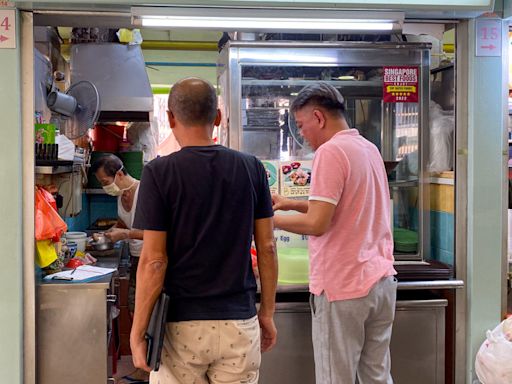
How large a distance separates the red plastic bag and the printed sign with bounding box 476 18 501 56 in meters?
2.30

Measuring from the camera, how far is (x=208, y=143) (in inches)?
79.4

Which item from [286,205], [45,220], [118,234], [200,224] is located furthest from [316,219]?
[118,234]

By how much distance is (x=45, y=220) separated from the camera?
2777mm

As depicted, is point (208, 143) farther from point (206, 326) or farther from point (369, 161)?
point (369, 161)

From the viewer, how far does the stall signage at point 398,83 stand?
3.36 metres

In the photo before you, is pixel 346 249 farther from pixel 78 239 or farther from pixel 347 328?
pixel 78 239

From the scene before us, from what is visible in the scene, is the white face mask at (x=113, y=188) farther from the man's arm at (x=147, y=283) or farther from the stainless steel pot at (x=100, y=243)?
the man's arm at (x=147, y=283)

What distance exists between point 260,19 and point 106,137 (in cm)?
336

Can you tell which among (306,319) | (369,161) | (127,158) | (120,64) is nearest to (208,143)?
(369,161)

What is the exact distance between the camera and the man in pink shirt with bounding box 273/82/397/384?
7.77 feet

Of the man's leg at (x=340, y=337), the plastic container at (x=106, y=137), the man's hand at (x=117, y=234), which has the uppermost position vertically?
the plastic container at (x=106, y=137)

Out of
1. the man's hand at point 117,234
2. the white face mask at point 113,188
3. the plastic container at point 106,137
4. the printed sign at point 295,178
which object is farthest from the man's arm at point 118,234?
the plastic container at point 106,137

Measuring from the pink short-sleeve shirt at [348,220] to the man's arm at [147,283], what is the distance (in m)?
0.74

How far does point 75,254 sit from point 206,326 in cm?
187
